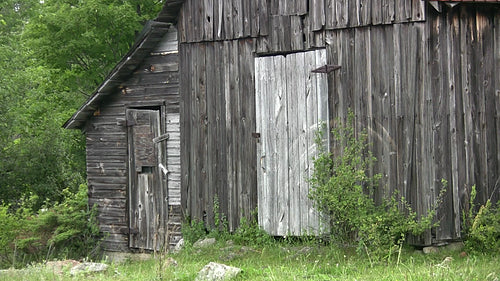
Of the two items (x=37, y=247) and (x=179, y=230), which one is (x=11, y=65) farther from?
(x=179, y=230)

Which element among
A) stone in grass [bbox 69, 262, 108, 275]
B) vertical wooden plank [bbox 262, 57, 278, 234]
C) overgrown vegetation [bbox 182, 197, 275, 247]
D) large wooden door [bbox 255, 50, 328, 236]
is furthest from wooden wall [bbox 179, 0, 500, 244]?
stone in grass [bbox 69, 262, 108, 275]

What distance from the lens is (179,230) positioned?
43.7ft

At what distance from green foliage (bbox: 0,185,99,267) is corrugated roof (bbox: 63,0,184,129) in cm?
194

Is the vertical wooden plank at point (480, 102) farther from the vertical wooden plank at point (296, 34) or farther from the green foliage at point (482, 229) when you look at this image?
the vertical wooden plank at point (296, 34)

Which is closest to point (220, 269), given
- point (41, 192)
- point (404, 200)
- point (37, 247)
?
point (404, 200)

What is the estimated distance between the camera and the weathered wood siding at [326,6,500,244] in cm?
1055

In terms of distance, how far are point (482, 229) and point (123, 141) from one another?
732 centimetres

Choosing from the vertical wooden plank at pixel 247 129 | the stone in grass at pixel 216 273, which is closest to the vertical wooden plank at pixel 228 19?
the vertical wooden plank at pixel 247 129

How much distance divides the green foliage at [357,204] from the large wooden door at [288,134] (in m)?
0.33

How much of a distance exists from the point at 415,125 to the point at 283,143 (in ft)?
7.59

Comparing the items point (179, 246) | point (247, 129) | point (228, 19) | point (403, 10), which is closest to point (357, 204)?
point (247, 129)

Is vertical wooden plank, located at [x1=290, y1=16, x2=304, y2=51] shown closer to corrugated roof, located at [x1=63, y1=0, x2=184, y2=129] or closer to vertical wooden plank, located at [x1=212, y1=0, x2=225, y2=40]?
vertical wooden plank, located at [x1=212, y1=0, x2=225, y2=40]

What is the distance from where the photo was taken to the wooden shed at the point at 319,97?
10.6 meters

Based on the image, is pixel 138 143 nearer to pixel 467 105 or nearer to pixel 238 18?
pixel 238 18
